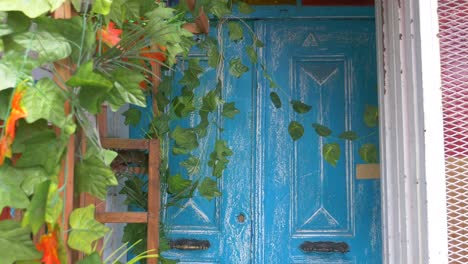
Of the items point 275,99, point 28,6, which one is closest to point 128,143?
point 275,99

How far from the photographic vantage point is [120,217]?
2432mm

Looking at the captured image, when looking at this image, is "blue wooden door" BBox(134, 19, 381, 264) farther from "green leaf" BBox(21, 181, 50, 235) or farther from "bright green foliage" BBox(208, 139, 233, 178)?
"green leaf" BBox(21, 181, 50, 235)

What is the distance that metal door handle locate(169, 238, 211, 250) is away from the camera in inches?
121

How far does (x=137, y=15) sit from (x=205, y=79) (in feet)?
4.88

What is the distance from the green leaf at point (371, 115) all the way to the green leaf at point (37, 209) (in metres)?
1.97

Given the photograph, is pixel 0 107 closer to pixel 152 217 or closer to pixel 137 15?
pixel 137 15

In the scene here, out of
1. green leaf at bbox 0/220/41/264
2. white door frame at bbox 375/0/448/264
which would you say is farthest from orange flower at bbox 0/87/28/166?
white door frame at bbox 375/0/448/264

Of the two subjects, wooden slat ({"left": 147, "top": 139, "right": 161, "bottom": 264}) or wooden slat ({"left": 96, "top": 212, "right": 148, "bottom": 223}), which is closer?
wooden slat ({"left": 96, "top": 212, "right": 148, "bottom": 223})

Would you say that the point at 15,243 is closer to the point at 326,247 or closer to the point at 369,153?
the point at 369,153

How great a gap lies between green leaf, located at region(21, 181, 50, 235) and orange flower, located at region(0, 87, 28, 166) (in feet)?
0.34

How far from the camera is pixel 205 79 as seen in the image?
3158 mm

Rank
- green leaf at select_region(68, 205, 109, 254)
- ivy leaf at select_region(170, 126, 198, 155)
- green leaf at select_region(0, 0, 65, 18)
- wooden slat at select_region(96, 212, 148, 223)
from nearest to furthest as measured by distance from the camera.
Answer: green leaf at select_region(0, 0, 65, 18) → green leaf at select_region(68, 205, 109, 254) → wooden slat at select_region(96, 212, 148, 223) → ivy leaf at select_region(170, 126, 198, 155)

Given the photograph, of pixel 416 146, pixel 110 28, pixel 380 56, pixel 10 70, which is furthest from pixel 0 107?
pixel 380 56

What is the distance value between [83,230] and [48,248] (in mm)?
80
